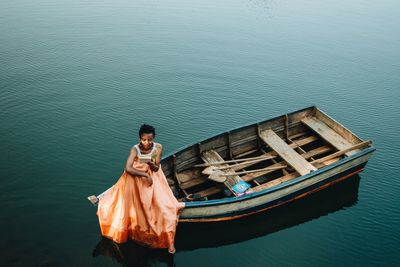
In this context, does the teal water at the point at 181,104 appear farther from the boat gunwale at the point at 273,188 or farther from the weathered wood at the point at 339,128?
the weathered wood at the point at 339,128

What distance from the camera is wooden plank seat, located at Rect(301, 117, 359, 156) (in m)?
9.77

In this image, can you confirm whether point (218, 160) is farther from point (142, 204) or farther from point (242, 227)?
point (142, 204)

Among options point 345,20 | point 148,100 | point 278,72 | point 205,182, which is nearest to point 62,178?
point 205,182

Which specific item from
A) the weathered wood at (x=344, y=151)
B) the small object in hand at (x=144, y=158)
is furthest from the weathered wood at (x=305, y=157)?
the small object in hand at (x=144, y=158)

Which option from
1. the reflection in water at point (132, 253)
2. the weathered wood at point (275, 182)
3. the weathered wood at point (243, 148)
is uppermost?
the weathered wood at point (243, 148)

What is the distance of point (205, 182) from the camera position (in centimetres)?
910

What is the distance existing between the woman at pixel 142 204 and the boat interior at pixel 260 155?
1.19 meters

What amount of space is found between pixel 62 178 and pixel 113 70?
263 inches

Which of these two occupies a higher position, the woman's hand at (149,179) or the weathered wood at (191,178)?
the woman's hand at (149,179)

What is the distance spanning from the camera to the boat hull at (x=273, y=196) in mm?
7671

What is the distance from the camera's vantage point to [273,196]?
27.4ft

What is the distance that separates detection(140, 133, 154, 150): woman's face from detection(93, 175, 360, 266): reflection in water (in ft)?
8.54

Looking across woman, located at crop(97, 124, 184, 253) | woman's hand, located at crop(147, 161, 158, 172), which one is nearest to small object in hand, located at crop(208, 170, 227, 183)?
woman, located at crop(97, 124, 184, 253)

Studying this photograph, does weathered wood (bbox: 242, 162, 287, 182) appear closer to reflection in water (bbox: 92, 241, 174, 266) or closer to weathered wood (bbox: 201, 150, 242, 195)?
weathered wood (bbox: 201, 150, 242, 195)
